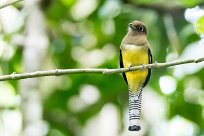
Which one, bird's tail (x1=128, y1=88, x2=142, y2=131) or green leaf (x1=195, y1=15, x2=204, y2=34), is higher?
green leaf (x1=195, y1=15, x2=204, y2=34)

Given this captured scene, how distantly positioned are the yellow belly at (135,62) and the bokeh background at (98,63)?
235 cm

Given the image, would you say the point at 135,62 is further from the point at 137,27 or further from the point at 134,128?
the point at 134,128

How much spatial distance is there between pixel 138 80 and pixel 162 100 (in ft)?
9.87

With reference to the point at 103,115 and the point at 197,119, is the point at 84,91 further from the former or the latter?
the point at 197,119

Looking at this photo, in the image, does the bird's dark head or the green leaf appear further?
the green leaf

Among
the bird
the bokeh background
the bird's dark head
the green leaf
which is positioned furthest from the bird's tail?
the bokeh background

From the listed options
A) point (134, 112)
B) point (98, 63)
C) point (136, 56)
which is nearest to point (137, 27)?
point (136, 56)

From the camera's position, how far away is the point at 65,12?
5.03 metres

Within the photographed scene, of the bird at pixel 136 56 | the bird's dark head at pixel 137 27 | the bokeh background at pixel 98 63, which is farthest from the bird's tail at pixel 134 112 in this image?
the bokeh background at pixel 98 63

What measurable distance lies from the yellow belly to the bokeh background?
235 centimetres

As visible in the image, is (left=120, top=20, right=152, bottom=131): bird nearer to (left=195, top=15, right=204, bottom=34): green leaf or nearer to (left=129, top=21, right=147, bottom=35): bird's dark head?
(left=129, top=21, right=147, bottom=35): bird's dark head

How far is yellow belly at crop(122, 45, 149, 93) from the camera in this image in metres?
1.77

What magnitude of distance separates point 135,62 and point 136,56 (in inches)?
0.9

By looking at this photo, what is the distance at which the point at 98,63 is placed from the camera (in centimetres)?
486
